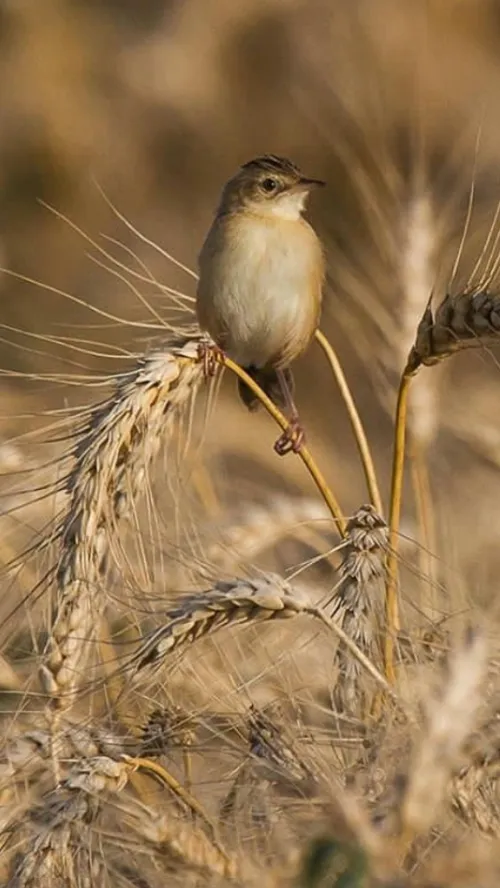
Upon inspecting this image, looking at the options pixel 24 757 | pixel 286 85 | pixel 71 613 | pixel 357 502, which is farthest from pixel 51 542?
pixel 286 85

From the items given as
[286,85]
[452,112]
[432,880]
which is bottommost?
[432,880]

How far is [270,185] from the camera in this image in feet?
12.9

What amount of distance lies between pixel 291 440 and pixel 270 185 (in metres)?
1.22

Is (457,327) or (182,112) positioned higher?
(182,112)

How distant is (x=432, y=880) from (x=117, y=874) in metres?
0.54

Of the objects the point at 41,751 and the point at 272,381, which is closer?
the point at 41,751

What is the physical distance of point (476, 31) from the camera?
11.4m

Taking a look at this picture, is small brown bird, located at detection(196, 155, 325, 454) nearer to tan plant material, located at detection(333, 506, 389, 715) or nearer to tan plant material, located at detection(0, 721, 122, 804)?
tan plant material, located at detection(333, 506, 389, 715)

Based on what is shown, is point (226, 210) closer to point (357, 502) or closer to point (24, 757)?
point (357, 502)

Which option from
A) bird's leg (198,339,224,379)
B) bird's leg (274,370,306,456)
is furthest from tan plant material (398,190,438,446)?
bird's leg (198,339,224,379)

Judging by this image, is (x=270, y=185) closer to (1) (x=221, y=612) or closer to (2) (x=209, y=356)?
(2) (x=209, y=356)

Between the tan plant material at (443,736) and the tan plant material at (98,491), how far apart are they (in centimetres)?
59

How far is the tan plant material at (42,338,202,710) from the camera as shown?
227cm

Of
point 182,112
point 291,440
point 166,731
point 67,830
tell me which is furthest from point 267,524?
point 182,112
